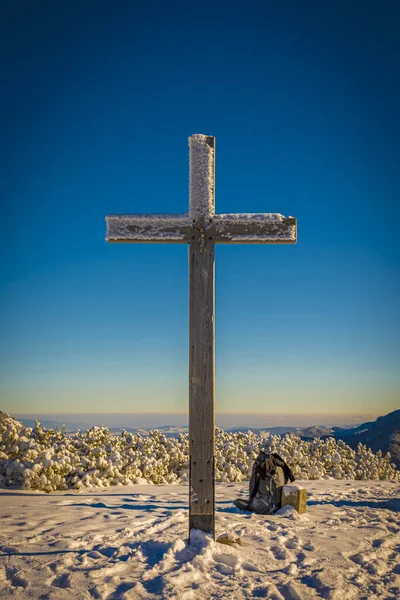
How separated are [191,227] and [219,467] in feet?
24.4

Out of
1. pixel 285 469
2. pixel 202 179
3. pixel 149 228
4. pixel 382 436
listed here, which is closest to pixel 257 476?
pixel 285 469

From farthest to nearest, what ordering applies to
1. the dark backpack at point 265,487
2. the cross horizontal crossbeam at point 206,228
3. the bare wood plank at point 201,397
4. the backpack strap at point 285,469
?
the backpack strap at point 285,469 < the dark backpack at point 265,487 < the cross horizontal crossbeam at point 206,228 < the bare wood plank at point 201,397

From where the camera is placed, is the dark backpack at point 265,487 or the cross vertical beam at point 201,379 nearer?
the cross vertical beam at point 201,379

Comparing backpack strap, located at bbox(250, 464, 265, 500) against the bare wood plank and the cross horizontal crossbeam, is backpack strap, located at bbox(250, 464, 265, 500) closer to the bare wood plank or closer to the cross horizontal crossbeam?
the bare wood plank

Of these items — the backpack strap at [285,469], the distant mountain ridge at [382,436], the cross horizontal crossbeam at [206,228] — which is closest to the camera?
the cross horizontal crossbeam at [206,228]

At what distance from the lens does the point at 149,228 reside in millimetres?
4797

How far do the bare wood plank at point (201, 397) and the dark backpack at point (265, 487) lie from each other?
1.95 m

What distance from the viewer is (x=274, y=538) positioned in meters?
4.82

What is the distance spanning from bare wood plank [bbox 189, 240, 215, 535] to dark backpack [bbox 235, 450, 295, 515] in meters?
1.95

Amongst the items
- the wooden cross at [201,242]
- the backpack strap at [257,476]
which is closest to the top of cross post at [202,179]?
the wooden cross at [201,242]

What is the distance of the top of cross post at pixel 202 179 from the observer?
478 centimetres

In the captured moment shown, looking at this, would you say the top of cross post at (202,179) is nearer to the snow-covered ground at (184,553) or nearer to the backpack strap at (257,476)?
the snow-covered ground at (184,553)

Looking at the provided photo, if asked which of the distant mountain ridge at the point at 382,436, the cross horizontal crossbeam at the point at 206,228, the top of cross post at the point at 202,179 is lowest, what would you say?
the distant mountain ridge at the point at 382,436

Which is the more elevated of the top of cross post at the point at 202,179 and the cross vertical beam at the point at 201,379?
the top of cross post at the point at 202,179
